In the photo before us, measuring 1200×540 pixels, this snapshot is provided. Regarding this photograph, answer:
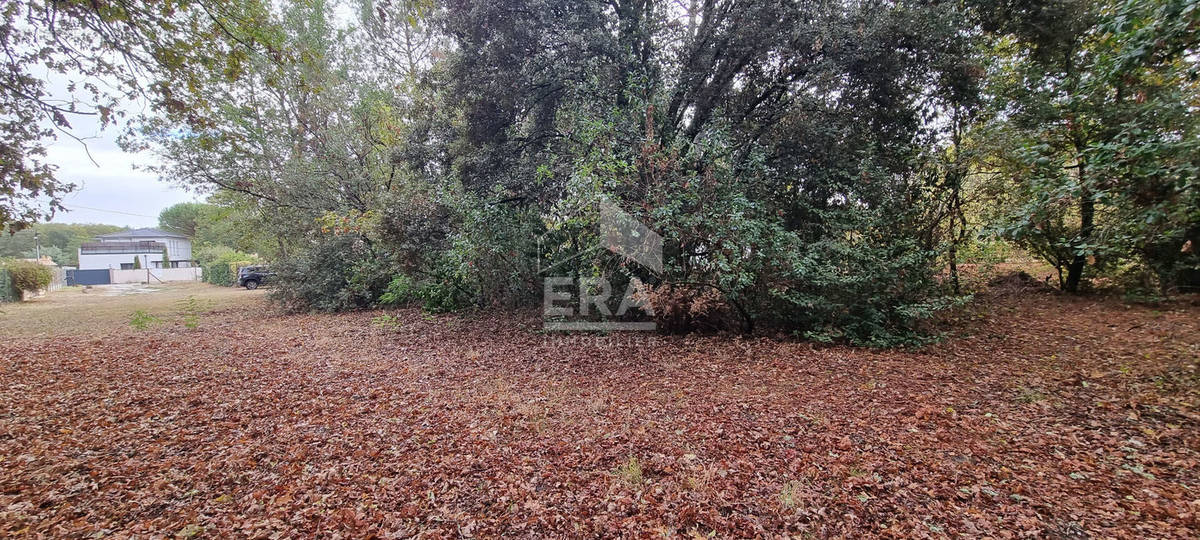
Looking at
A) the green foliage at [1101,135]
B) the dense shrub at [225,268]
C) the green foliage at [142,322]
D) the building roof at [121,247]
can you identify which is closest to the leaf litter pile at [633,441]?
the green foliage at [1101,135]

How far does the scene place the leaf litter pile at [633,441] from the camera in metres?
2.22

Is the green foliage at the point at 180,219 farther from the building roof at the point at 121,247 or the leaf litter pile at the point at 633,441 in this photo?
the leaf litter pile at the point at 633,441

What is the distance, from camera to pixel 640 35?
646cm

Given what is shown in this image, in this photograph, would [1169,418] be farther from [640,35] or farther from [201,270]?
[201,270]

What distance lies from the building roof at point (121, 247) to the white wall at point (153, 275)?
8714mm

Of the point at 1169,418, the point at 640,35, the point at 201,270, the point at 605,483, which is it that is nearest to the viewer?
the point at 605,483

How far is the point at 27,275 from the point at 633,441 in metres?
20.3

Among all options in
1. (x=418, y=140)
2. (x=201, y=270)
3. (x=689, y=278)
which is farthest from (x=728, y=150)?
(x=201, y=270)

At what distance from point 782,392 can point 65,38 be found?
24.0 feet

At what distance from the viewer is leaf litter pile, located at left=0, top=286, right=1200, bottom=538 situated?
2219 mm

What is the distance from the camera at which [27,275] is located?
532 inches

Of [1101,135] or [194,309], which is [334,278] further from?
[1101,135]

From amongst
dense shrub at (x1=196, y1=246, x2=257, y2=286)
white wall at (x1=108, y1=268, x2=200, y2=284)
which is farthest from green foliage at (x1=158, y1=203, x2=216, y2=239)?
dense shrub at (x1=196, y1=246, x2=257, y2=286)

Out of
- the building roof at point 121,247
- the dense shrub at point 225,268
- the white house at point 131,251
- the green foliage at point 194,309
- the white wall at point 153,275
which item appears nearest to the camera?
the green foliage at point 194,309
